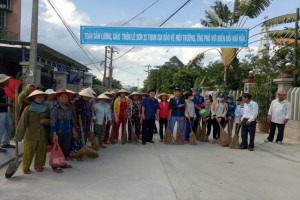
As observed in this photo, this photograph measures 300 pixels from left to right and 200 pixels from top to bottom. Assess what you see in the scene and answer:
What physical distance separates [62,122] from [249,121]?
574 cm

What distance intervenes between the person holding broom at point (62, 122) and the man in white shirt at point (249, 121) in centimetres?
543

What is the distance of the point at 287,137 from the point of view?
1351cm

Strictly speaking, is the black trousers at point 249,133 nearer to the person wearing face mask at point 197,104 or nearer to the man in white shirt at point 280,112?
the man in white shirt at point 280,112

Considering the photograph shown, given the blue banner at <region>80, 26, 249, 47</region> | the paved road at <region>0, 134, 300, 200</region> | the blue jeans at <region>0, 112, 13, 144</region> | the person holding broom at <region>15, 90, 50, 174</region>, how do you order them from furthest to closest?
the blue banner at <region>80, 26, 249, 47</region> < the blue jeans at <region>0, 112, 13, 144</region> < the person holding broom at <region>15, 90, 50, 174</region> < the paved road at <region>0, 134, 300, 200</region>

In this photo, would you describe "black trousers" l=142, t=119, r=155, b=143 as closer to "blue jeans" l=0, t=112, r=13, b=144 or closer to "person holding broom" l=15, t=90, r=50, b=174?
"blue jeans" l=0, t=112, r=13, b=144

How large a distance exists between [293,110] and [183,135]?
4030 mm

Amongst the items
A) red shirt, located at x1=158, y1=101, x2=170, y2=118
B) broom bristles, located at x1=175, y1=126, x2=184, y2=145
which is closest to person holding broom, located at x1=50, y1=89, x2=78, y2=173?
broom bristles, located at x1=175, y1=126, x2=184, y2=145

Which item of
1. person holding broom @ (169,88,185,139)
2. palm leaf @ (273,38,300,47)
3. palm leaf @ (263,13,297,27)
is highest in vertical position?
palm leaf @ (263,13,297,27)

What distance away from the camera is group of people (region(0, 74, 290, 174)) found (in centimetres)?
738

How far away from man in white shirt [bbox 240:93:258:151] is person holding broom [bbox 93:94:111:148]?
12.8 feet

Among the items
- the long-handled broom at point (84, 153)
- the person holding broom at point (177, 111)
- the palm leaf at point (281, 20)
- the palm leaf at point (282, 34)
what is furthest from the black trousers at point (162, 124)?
the palm leaf at point (281, 20)

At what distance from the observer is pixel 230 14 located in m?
22.2

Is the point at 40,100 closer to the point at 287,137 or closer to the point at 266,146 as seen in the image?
the point at 266,146

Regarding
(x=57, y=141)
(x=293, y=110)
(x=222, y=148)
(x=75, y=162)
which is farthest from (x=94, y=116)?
(x=293, y=110)
